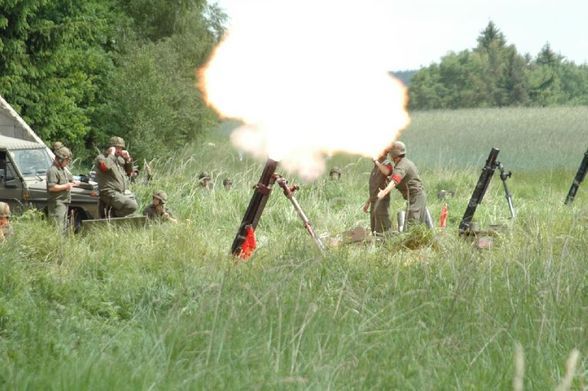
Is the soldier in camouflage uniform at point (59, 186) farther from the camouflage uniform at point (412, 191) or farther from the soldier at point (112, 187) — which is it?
the camouflage uniform at point (412, 191)

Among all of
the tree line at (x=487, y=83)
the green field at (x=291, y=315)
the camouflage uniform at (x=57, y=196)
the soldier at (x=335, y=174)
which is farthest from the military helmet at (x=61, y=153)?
the tree line at (x=487, y=83)

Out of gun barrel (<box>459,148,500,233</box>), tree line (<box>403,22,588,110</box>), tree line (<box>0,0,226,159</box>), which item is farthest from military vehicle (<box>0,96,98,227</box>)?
tree line (<box>403,22,588,110</box>)

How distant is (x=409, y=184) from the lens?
14773mm

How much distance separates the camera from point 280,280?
7.66 m

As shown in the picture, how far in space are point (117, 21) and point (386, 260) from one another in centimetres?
3056

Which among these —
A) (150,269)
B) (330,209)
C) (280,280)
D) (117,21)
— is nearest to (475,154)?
(330,209)

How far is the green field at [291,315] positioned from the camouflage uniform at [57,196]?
2.65 meters

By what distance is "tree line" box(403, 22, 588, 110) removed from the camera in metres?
68.2

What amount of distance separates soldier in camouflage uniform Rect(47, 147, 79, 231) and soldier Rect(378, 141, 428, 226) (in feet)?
12.6

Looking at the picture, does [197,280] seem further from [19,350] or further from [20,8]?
[20,8]

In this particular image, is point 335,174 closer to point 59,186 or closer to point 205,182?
point 205,182

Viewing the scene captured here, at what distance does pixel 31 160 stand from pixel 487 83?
6032cm

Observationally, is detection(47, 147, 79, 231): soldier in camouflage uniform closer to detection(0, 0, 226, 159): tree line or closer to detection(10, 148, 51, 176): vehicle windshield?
detection(10, 148, 51, 176): vehicle windshield

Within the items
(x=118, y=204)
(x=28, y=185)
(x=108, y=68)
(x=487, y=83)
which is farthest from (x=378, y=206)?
(x=487, y=83)
